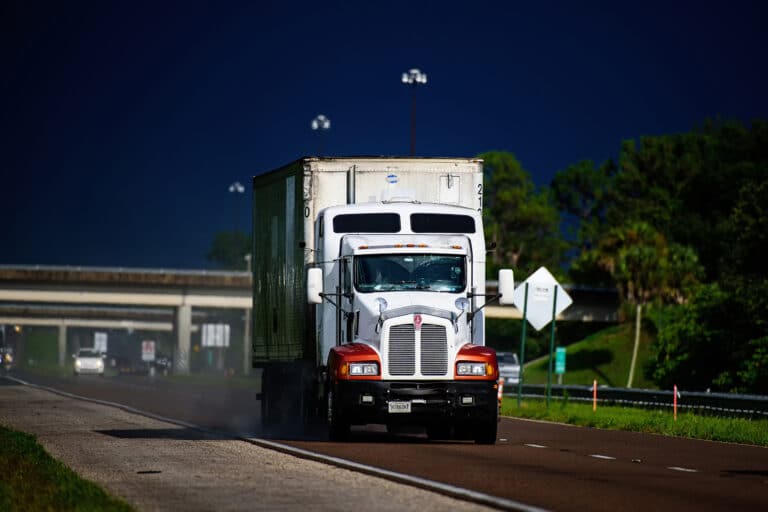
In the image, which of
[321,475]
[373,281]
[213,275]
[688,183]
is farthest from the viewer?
[688,183]

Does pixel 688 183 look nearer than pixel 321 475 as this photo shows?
No

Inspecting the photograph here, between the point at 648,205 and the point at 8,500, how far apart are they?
108224 mm

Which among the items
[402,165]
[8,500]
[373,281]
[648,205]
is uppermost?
[648,205]

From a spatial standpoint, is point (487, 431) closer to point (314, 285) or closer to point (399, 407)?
point (399, 407)

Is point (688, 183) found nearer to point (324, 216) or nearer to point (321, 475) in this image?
point (324, 216)

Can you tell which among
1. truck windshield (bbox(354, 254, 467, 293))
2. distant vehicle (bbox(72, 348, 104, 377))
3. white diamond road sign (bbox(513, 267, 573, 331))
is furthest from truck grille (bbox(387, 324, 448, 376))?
distant vehicle (bbox(72, 348, 104, 377))

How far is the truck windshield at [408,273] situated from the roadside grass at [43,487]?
19.7 feet

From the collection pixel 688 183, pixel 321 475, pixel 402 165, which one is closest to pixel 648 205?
pixel 688 183

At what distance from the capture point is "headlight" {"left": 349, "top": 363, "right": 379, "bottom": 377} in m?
22.8

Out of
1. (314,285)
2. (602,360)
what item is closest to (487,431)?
(314,285)

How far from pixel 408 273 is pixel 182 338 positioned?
88903 mm

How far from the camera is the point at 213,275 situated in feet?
343

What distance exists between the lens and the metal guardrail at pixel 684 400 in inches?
1390

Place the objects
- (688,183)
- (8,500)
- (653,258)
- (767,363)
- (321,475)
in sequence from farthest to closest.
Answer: (688,183)
(653,258)
(767,363)
(321,475)
(8,500)
